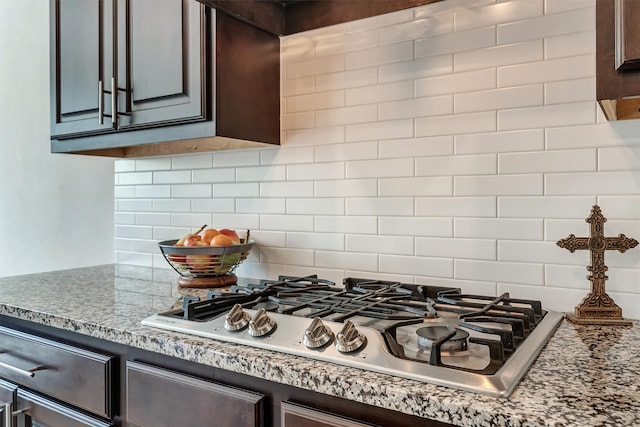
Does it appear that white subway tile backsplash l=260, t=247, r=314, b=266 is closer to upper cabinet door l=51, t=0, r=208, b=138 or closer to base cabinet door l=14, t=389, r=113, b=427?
upper cabinet door l=51, t=0, r=208, b=138

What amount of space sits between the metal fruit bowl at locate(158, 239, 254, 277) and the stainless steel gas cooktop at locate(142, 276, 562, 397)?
255mm

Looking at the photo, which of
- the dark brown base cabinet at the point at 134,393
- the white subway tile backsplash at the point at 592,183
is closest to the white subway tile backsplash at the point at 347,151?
the white subway tile backsplash at the point at 592,183

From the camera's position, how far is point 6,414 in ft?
4.26

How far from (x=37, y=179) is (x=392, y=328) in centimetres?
256

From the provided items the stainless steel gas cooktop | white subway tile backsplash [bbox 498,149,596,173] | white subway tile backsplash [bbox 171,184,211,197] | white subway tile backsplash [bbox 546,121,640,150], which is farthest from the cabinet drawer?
white subway tile backsplash [bbox 546,121,640,150]

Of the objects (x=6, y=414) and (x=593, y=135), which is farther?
(x=6, y=414)

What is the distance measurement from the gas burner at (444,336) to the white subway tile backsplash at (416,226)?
502 mm

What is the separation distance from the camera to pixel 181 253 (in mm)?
1535

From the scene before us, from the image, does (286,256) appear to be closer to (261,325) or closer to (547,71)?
(261,325)

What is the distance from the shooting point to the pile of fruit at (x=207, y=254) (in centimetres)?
154

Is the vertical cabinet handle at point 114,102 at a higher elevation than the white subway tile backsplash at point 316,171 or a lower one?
higher

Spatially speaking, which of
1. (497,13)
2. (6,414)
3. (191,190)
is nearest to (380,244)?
(497,13)

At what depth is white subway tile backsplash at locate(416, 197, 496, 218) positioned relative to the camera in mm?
1315

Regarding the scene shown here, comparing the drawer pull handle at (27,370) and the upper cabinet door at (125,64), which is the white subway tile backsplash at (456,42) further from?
the drawer pull handle at (27,370)
